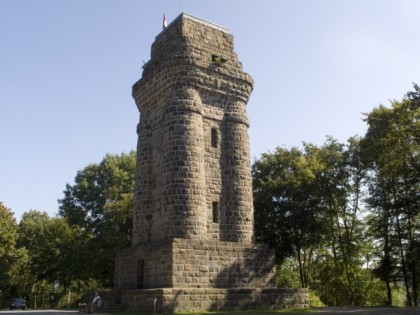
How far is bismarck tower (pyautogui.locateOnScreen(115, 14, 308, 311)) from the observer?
17.3 m

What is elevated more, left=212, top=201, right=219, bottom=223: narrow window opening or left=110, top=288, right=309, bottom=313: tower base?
left=212, top=201, right=219, bottom=223: narrow window opening

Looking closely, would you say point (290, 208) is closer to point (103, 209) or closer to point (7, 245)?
point (103, 209)

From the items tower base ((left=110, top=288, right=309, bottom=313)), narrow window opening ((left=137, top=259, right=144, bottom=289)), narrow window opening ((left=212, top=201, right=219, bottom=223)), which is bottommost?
tower base ((left=110, top=288, right=309, bottom=313))

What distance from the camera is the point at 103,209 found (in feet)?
126

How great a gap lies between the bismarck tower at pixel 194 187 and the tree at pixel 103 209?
14.4 meters

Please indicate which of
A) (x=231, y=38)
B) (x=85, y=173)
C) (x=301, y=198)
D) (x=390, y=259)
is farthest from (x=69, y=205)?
(x=390, y=259)

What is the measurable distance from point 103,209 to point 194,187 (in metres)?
21.9

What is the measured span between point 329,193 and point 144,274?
56.8ft

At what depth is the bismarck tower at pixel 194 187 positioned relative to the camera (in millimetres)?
17328

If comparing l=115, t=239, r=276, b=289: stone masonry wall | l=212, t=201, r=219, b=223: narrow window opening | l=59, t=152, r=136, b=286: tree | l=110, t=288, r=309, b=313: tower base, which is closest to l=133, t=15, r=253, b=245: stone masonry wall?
l=212, t=201, r=219, b=223: narrow window opening

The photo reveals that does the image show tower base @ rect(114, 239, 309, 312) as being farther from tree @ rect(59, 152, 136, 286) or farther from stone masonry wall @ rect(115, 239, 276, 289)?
tree @ rect(59, 152, 136, 286)

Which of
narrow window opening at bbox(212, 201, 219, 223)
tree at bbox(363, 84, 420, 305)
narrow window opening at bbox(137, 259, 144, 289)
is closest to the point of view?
narrow window opening at bbox(137, 259, 144, 289)

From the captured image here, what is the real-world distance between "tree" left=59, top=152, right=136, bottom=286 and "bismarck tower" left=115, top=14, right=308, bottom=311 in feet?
47.3

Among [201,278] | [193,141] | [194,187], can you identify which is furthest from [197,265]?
[193,141]
